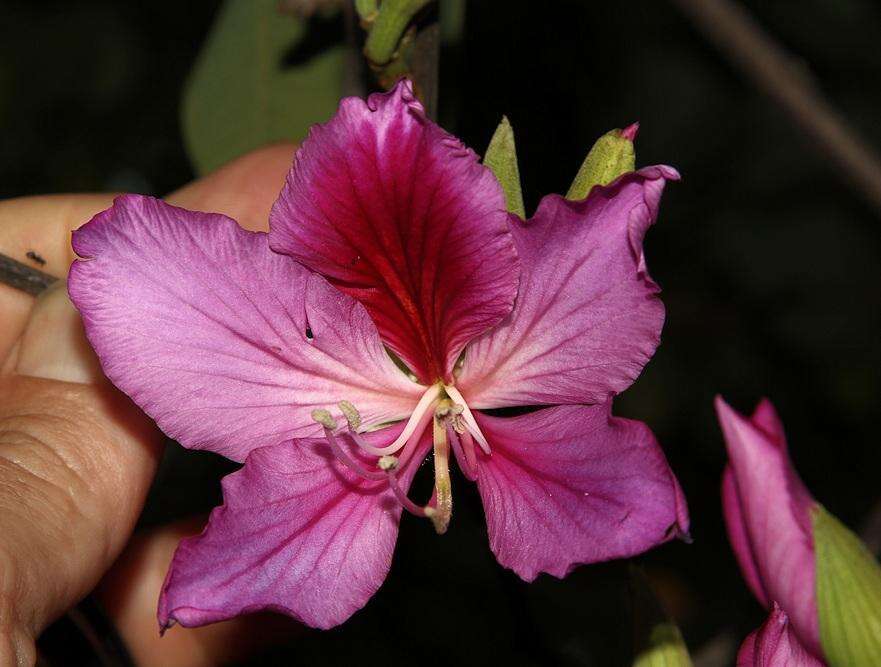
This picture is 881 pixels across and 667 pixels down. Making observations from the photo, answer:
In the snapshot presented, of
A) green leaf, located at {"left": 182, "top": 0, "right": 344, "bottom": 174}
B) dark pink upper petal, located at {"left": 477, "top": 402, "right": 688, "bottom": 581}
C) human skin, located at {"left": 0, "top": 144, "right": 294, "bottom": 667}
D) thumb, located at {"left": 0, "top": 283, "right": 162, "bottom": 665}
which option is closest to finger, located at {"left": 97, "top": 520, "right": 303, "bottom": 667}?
human skin, located at {"left": 0, "top": 144, "right": 294, "bottom": 667}

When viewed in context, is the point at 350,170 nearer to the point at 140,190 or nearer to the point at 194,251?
the point at 194,251

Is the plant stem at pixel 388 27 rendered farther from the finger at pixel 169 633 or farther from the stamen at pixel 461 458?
the finger at pixel 169 633

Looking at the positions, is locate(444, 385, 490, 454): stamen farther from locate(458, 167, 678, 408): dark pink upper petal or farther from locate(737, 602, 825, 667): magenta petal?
locate(737, 602, 825, 667): magenta petal

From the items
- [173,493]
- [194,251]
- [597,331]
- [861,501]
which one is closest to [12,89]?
[173,493]

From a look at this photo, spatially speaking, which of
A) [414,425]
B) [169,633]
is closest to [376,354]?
[414,425]

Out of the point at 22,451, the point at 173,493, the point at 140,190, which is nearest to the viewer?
the point at 22,451

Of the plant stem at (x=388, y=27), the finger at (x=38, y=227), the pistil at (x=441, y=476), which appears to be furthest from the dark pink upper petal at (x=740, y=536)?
the finger at (x=38, y=227)
